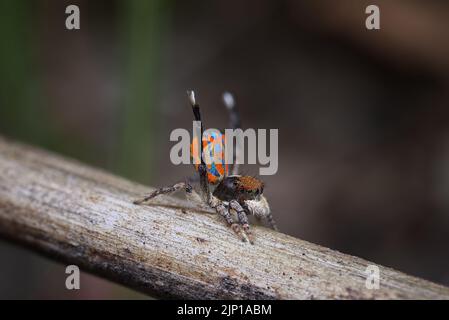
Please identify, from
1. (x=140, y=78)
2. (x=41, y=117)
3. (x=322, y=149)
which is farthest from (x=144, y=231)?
(x=322, y=149)

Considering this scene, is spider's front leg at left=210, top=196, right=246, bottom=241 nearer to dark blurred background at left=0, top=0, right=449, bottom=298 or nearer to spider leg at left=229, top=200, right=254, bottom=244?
spider leg at left=229, top=200, right=254, bottom=244

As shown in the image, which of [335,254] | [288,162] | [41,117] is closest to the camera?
[335,254]

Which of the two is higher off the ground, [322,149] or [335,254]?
[322,149]

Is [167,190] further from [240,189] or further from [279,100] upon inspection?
[279,100]

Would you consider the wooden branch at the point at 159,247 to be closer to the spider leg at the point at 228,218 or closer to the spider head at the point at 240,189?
the spider leg at the point at 228,218


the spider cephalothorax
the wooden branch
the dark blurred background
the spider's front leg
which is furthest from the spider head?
the dark blurred background

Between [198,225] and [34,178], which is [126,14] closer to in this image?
[34,178]

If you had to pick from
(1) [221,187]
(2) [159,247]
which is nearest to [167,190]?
(1) [221,187]
